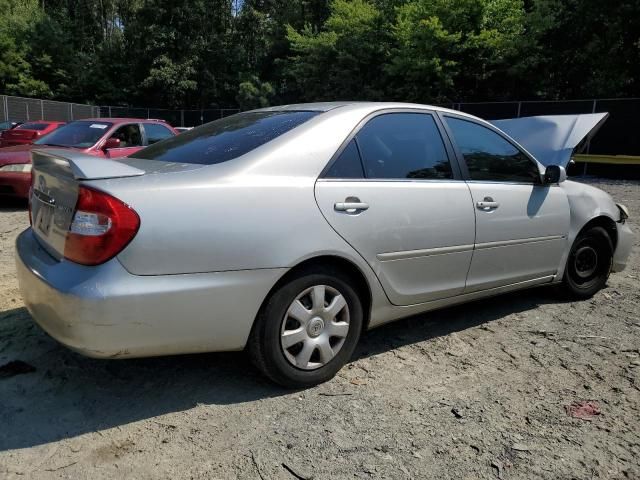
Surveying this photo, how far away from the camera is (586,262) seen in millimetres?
4637

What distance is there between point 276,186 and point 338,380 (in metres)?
1.18

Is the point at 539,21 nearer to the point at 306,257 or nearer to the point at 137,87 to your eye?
the point at 306,257

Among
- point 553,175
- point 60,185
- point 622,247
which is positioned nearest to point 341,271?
point 60,185

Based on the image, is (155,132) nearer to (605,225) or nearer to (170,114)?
(605,225)

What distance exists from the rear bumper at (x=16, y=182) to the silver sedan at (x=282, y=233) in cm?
515

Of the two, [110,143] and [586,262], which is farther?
[110,143]

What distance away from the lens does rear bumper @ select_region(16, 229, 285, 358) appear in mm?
2398

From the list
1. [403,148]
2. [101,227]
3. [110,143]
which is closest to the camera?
[101,227]

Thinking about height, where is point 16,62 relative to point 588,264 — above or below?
above

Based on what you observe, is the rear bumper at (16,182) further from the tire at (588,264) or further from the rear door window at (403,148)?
the tire at (588,264)

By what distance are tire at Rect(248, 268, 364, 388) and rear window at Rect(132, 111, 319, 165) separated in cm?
78

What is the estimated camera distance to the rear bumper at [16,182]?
778 cm

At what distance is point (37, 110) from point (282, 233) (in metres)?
29.8

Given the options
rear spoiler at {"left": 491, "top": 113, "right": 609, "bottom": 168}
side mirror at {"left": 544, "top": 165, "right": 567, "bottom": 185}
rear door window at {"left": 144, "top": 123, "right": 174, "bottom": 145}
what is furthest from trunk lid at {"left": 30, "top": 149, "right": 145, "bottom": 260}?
rear spoiler at {"left": 491, "top": 113, "right": 609, "bottom": 168}
